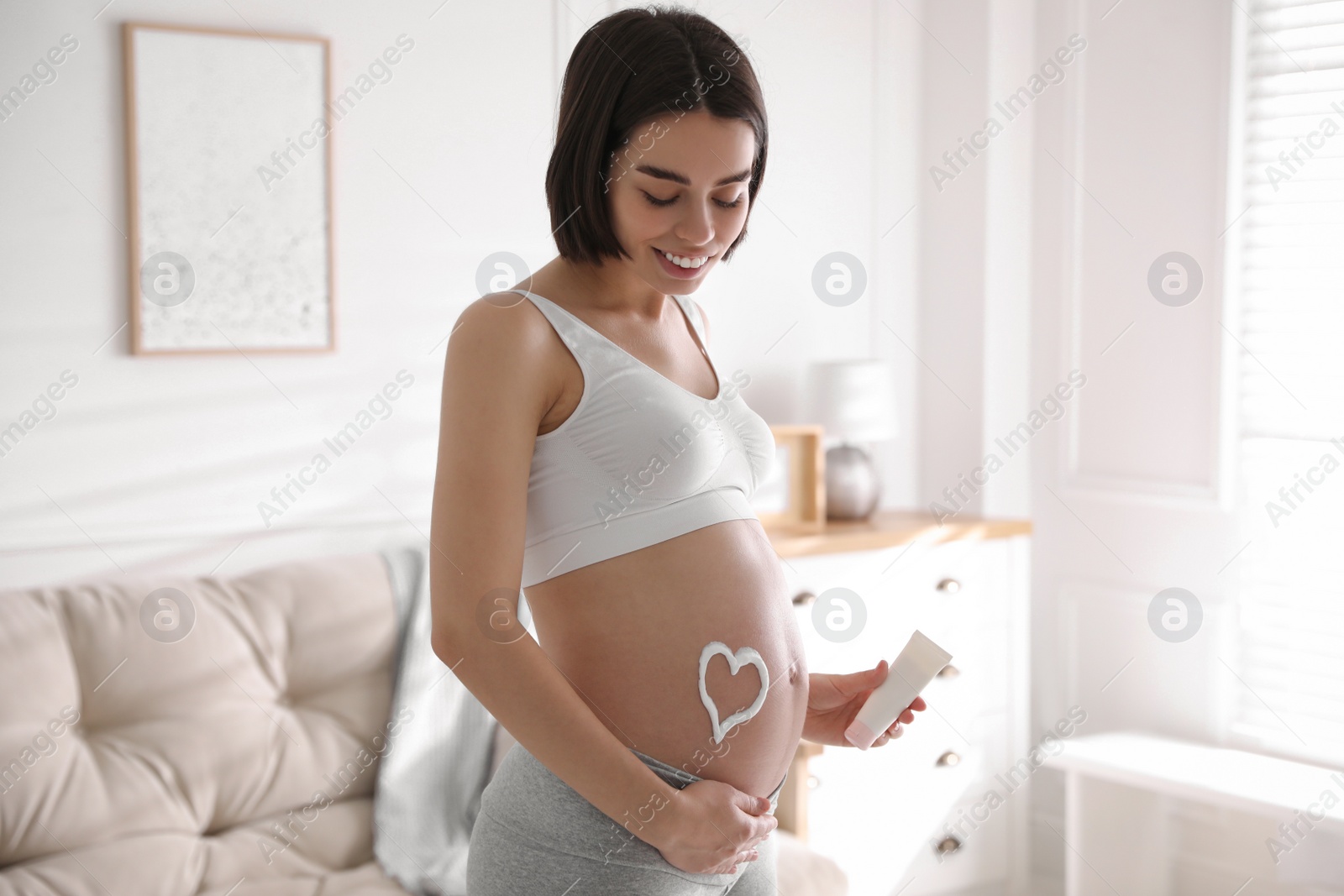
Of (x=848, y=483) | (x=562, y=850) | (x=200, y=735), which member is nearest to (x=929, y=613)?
(x=848, y=483)

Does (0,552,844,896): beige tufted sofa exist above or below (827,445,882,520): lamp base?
below

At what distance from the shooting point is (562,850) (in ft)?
2.97

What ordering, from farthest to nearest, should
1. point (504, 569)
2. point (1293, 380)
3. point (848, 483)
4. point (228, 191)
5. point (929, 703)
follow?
point (848, 483) < point (929, 703) < point (1293, 380) < point (228, 191) < point (504, 569)

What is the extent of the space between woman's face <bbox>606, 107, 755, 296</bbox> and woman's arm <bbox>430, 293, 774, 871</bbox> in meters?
0.12

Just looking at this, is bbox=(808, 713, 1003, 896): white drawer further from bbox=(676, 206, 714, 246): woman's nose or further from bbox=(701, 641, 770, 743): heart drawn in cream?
bbox=(676, 206, 714, 246): woman's nose

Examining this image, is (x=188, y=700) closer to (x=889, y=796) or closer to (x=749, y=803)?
(x=749, y=803)

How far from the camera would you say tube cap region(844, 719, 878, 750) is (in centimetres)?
111

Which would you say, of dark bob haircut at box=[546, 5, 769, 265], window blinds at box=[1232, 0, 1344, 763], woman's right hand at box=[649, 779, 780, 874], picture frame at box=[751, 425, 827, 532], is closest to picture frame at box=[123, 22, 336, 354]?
picture frame at box=[751, 425, 827, 532]

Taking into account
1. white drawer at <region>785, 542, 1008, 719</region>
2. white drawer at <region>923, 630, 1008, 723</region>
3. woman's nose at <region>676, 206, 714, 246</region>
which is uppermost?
woman's nose at <region>676, 206, 714, 246</region>

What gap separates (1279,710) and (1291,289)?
1003 mm

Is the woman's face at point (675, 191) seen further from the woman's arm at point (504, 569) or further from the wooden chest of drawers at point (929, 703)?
the wooden chest of drawers at point (929, 703)

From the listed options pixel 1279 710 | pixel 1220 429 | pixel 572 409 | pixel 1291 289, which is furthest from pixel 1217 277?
pixel 572 409

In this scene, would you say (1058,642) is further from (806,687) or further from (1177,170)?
(806,687)

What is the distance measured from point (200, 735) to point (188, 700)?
0.22 ft
